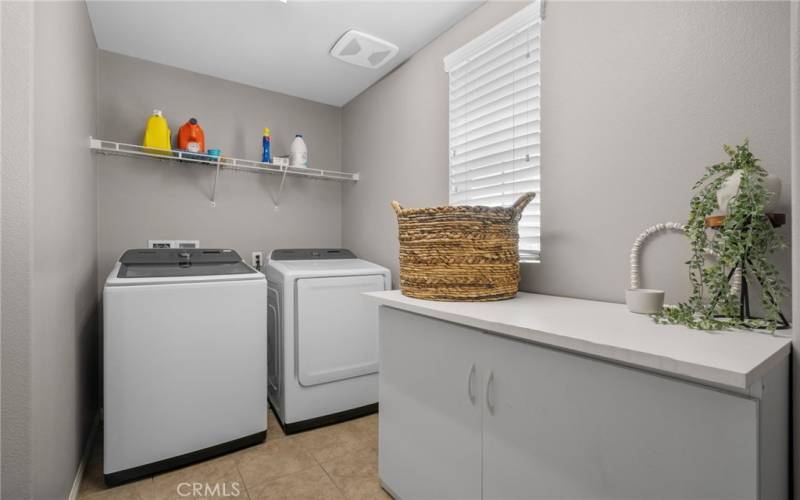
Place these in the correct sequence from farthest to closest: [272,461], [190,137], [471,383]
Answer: [190,137], [272,461], [471,383]

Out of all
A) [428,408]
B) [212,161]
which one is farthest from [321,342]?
[212,161]

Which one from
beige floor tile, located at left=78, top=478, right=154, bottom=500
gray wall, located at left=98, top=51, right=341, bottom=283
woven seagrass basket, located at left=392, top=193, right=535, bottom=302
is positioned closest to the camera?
woven seagrass basket, located at left=392, top=193, right=535, bottom=302

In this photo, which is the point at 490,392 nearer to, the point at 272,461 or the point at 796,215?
the point at 796,215

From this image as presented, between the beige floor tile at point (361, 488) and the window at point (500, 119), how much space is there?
4.00 ft

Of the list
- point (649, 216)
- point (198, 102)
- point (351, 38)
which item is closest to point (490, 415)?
point (649, 216)

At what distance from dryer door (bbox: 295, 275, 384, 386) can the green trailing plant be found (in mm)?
1624

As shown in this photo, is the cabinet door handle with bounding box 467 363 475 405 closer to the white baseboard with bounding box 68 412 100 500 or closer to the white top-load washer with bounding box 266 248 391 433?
the white top-load washer with bounding box 266 248 391 433

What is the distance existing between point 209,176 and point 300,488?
2.09m

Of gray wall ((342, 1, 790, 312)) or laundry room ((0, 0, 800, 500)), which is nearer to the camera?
laundry room ((0, 0, 800, 500))

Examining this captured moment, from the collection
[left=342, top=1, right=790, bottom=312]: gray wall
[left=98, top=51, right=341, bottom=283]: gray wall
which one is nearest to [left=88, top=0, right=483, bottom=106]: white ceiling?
[left=98, top=51, right=341, bottom=283]: gray wall

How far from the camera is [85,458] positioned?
1.80 meters

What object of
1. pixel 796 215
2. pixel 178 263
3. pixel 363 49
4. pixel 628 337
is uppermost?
pixel 363 49

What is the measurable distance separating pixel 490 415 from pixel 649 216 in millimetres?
834

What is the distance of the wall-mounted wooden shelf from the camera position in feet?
7.13
